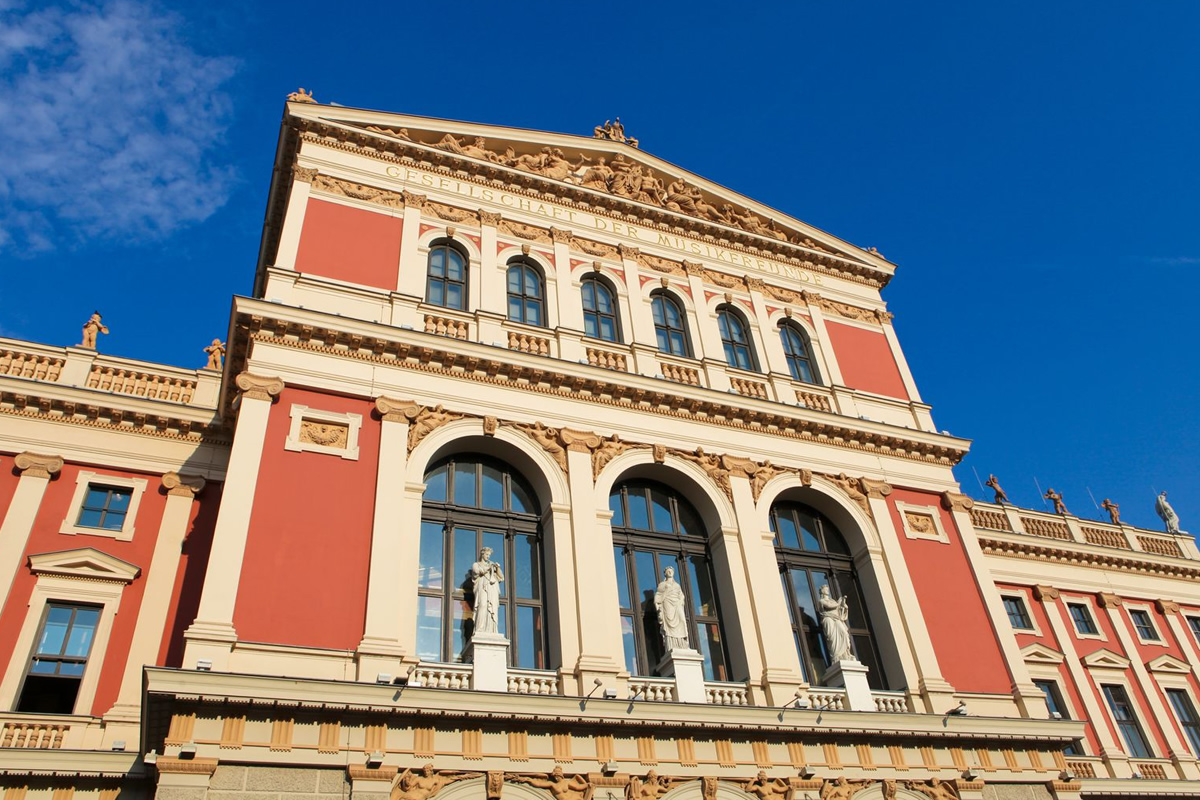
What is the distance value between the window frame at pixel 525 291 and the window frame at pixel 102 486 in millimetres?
8796

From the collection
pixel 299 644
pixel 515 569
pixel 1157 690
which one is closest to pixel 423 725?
pixel 299 644

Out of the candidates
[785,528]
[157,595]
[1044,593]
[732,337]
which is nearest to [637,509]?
[785,528]

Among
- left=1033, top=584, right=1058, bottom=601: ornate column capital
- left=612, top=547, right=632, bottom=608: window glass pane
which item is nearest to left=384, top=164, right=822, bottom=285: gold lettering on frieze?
left=612, top=547, right=632, bottom=608: window glass pane

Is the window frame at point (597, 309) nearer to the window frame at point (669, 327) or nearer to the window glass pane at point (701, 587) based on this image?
the window frame at point (669, 327)

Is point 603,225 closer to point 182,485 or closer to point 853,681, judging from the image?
point 182,485

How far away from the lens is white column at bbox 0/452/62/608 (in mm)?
17766

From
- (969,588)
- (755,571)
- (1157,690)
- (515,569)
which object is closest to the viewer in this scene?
(515,569)

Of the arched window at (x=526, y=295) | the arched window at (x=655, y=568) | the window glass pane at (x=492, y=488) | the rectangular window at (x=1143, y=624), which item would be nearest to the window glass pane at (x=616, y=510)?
the arched window at (x=655, y=568)

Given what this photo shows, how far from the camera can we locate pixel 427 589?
17641 millimetres

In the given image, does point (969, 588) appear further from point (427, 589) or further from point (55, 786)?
point (55, 786)

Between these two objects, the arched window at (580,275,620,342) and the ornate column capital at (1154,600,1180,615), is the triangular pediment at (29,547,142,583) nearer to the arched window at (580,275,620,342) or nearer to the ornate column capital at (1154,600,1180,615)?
the arched window at (580,275,620,342)

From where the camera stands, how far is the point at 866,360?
2672cm

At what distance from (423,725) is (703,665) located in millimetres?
6471

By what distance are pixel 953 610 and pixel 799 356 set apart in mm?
7897
